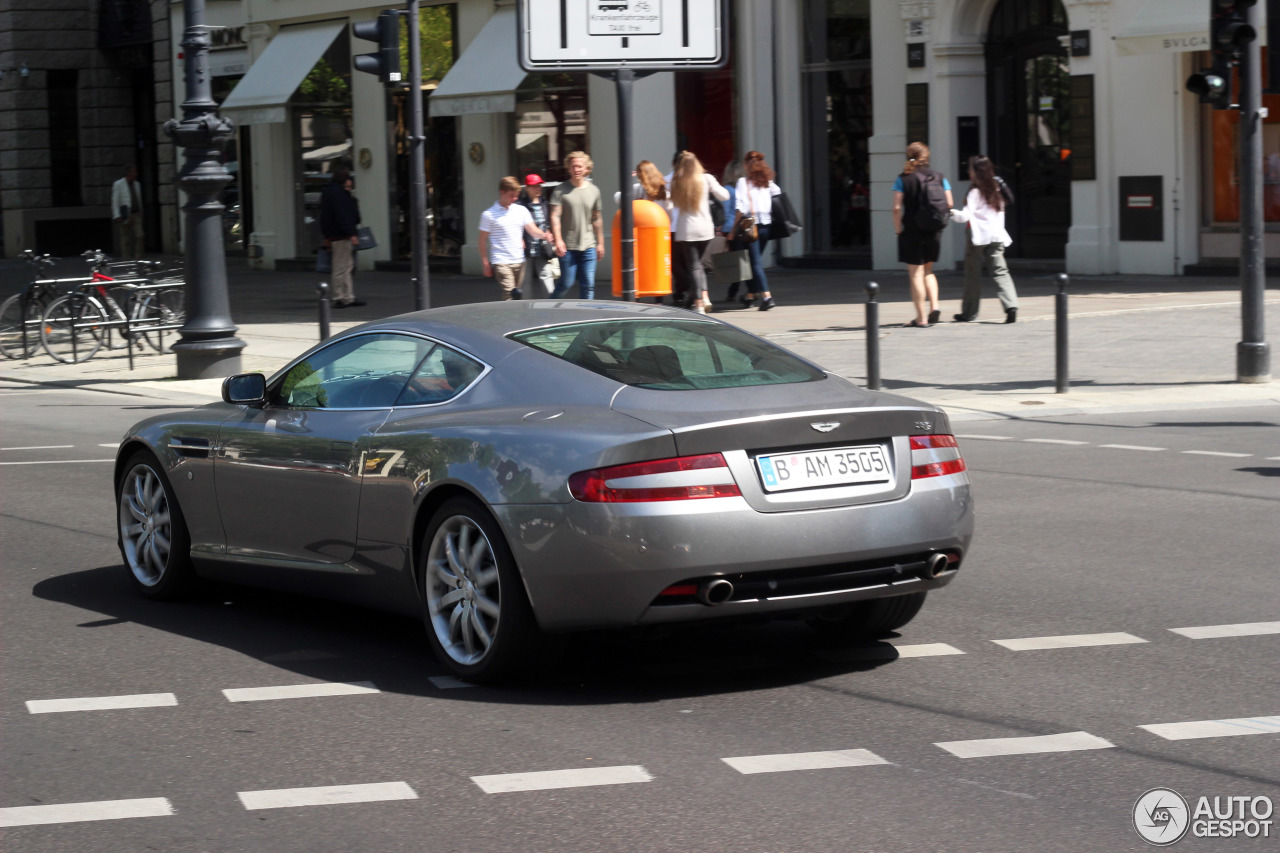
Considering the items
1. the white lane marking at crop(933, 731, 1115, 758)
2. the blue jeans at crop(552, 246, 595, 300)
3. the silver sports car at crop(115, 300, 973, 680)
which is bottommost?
the white lane marking at crop(933, 731, 1115, 758)

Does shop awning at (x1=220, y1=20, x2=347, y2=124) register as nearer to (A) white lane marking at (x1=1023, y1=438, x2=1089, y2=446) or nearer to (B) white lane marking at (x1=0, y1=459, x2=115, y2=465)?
(B) white lane marking at (x1=0, y1=459, x2=115, y2=465)

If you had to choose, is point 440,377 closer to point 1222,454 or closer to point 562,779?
point 562,779

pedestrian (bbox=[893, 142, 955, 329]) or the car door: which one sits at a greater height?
pedestrian (bbox=[893, 142, 955, 329])

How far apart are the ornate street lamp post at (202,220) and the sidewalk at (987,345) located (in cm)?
35

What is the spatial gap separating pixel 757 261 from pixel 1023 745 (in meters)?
16.7

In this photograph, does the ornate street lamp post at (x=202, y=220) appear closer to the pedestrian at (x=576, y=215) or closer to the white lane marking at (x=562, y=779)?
the pedestrian at (x=576, y=215)

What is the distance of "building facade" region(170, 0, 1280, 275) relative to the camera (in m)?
24.0

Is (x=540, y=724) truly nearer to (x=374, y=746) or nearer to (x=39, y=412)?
(x=374, y=746)

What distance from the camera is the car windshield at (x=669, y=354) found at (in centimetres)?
623

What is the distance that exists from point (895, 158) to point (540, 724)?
22513 millimetres

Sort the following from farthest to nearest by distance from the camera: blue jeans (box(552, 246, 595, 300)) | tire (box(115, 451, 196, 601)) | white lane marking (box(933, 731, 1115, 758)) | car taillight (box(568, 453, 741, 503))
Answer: blue jeans (box(552, 246, 595, 300)) < tire (box(115, 451, 196, 601)) < car taillight (box(568, 453, 741, 503)) < white lane marking (box(933, 731, 1115, 758))

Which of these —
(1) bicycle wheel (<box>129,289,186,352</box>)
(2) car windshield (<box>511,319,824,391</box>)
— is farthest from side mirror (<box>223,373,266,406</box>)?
(1) bicycle wheel (<box>129,289,186,352</box>)

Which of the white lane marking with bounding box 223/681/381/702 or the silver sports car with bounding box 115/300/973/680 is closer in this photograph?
the silver sports car with bounding box 115/300/973/680

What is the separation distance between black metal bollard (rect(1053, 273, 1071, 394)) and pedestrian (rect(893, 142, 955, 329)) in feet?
14.4
